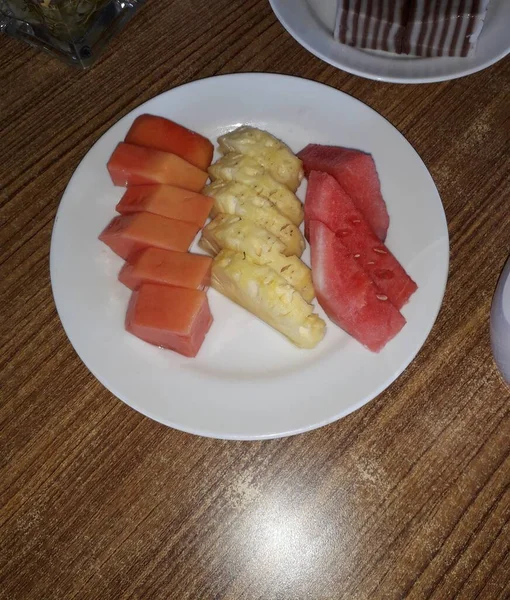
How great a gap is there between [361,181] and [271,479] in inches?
26.8

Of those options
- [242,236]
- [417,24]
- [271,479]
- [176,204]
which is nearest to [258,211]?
[242,236]

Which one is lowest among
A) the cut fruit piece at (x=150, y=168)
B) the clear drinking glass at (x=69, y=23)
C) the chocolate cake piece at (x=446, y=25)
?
the chocolate cake piece at (x=446, y=25)

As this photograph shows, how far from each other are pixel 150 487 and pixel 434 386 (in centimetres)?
63

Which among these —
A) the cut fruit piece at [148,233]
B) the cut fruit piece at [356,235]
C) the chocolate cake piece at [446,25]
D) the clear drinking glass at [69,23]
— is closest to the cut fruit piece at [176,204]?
the cut fruit piece at [148,233]

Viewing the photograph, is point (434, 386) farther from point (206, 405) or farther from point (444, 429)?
point (206, 405)

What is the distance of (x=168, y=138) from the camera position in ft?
→ 4.69

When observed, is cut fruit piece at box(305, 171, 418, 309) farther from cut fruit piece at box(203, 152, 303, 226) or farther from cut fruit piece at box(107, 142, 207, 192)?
cut fruit piece at box(107, 142, 207, 192)

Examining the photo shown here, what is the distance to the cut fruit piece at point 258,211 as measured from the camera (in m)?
1.31

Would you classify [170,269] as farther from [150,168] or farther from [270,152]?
[270,152]

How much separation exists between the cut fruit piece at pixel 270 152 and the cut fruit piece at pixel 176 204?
0.15 metres

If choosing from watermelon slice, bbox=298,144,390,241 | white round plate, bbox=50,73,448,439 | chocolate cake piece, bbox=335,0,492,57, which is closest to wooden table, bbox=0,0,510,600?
white round plate, bbox=50,73,448,439

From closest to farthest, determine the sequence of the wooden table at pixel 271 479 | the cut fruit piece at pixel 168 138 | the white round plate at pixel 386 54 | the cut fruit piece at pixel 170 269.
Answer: the wooden table at pixel 271 479, the cut fruit piece at pixel 170 269, the cut fruit piece at pixel 168 138, the white round plate at pixel 386 54

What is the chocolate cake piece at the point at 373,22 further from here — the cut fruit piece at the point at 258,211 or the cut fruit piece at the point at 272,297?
the cut fruit piece at the point at 272,297

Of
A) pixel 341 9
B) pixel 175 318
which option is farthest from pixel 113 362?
pixel 341 9
